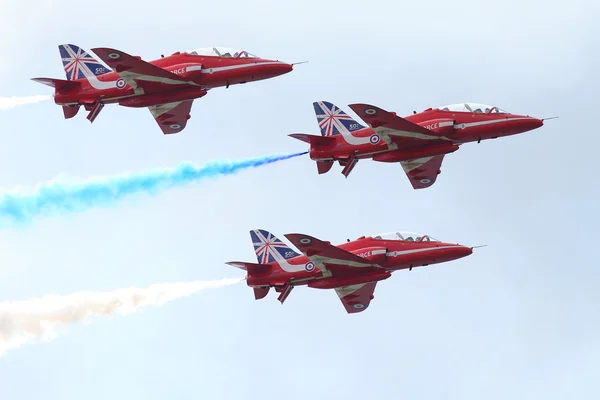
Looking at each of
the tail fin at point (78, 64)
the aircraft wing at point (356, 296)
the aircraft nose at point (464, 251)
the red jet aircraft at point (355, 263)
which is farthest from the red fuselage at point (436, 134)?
the tail fin at point (78, 64)

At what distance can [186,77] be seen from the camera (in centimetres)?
7988

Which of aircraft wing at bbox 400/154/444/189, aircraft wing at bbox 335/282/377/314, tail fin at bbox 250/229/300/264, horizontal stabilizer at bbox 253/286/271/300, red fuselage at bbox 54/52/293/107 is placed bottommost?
aircraft wing at bbox 335/282/377/314

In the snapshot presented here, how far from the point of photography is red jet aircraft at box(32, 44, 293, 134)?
79.7m

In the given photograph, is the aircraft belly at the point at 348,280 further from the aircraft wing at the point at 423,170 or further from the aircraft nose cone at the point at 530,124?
the aircraft nose cone at the point at 530,124

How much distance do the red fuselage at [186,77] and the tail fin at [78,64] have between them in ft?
2.07

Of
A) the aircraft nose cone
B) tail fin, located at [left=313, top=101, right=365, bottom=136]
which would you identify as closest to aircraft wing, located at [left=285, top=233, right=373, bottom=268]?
tail fin, located at [left=313, top=101, right=365, bottom=136]

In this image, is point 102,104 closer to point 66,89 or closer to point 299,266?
point 66,89

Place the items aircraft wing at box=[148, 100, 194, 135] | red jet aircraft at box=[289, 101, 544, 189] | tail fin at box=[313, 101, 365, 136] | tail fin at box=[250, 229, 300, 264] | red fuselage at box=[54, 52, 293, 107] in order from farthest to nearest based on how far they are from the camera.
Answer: aircraft wing at box=[148, 100, 194, 135] → tail fin at box=[313, 101, 365, 136] → tail fin at box=[250, 229, 300, 264] → red jet aircraft at box=[289, 101, 544, 189] → red fuselage at box=[54, 52, 293, 107]

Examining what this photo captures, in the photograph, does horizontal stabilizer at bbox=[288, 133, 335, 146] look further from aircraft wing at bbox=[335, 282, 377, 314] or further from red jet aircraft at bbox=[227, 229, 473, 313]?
aircraft wing at bbox=[335, 282, 377, 314]

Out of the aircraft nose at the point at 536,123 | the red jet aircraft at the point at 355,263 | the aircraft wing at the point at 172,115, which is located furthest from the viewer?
the aircraft wing at the point at 172,115

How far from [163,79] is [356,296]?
15.2 metres

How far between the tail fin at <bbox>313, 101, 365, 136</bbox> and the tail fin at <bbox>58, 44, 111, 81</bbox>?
11.4m

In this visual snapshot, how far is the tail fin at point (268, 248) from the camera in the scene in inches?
3214

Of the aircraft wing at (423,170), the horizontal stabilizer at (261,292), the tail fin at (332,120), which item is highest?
the tail fin at (332,120)
